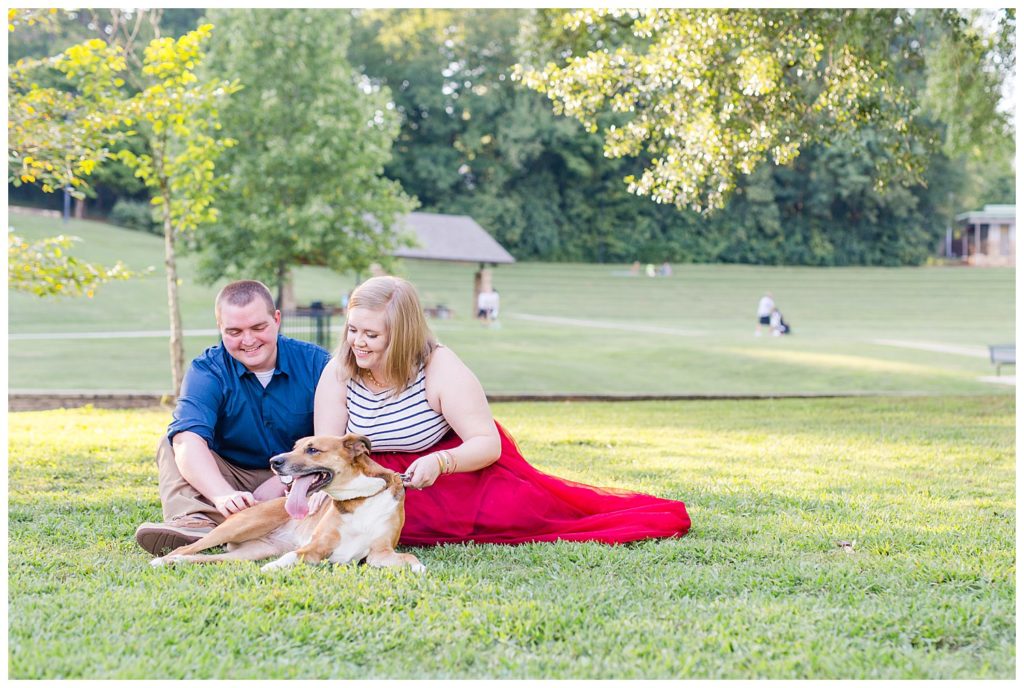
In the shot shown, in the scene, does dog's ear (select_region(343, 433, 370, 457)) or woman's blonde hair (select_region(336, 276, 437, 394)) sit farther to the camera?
woman's blonde hair (select_region(336, 276, 437, 394))

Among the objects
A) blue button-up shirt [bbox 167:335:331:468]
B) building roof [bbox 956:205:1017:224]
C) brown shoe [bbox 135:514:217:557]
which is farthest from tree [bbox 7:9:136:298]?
building roof [bbox 956:205:1017:224]

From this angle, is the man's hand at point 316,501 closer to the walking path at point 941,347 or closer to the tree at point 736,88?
the tree at point 736,88

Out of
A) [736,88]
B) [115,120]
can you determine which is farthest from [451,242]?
[115,120]

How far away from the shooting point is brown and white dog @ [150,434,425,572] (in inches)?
175

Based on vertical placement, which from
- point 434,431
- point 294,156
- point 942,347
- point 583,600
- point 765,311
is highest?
point 294,156

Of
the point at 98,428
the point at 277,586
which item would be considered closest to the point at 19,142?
the point at 98,428

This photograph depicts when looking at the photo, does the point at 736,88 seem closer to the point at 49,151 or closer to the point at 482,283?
the point at 49,151

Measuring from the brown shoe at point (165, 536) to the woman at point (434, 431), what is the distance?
29.1 inches

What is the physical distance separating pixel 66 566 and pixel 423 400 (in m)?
1.73

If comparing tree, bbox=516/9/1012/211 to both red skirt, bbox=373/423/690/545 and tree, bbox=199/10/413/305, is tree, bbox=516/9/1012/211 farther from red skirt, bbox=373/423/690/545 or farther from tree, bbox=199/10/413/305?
tree, bbox=199/10/413/305

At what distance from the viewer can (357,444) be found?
178 inches

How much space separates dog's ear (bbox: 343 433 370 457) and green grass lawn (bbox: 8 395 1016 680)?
50 cm

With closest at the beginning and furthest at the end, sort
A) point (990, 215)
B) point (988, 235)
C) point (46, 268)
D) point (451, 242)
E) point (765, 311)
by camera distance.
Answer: point (46, 268) → point (765, 311) → point (451, 242) → point (990, 215) → point (988, 235)

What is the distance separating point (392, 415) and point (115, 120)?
6.73 m
